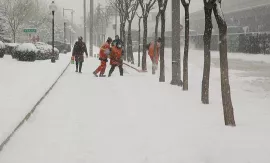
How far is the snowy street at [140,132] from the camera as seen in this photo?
5.66 metres

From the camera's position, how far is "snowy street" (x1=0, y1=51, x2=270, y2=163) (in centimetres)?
566

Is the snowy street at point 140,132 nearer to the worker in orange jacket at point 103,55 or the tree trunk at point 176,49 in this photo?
the tree trunk at point 176,49

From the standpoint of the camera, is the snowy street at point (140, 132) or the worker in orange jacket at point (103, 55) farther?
the worker in orange jacket at point (103, 55)

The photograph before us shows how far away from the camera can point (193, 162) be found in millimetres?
5395

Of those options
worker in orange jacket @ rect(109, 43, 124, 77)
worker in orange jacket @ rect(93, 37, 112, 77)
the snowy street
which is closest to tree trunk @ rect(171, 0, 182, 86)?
the snowy street

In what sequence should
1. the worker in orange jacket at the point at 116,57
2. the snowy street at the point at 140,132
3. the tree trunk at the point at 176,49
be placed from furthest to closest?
the worker in orange jacket at the point at 116,57 < the tree trunk at the point at 176,49 < the snowy street at the point at 140,132

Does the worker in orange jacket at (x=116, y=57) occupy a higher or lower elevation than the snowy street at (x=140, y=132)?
higher

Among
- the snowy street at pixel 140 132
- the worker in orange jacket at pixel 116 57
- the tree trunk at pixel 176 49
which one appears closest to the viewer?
the snowy street at pixel 140 132

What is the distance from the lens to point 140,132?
23.2 ft

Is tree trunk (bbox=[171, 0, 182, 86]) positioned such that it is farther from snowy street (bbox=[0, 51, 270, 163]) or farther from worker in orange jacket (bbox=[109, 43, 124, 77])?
worker in orange jacket (bbox=[109, 43, 124, 77])

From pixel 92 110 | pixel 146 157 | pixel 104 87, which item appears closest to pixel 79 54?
pixel 104 87

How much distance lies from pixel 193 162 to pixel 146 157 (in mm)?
625

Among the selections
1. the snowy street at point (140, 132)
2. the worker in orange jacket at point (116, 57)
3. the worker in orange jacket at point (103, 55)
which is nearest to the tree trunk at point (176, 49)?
the snowy street at point (140, 132)

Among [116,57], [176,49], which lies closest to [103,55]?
[116,57]
